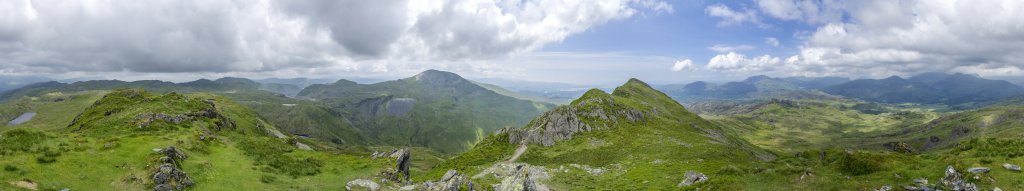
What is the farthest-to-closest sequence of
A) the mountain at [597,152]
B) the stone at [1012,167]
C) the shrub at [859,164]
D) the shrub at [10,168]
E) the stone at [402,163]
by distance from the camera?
the mountain at [597,152], the stone at [402,163], the shrub at [859,164], the shrub at [10,168], the stone at [1012,167]

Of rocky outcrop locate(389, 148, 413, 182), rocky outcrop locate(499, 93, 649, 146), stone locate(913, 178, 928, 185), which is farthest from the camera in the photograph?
rocky outcrop locate(499, 93, 649, 146)

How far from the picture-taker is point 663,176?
238 feet

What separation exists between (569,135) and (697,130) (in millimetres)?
66235

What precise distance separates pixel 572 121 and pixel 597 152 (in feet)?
95.5

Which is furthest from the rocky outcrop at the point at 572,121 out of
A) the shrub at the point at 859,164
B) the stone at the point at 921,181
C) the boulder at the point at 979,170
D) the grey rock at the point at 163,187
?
the boulder at the point at 979,170

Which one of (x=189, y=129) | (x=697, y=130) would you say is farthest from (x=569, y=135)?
(x=189, y=129)

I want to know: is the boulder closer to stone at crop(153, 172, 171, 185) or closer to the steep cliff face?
stone at crop(153, 172, 171, 185)

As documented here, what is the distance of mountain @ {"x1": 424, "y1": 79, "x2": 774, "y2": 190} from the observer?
78625mm

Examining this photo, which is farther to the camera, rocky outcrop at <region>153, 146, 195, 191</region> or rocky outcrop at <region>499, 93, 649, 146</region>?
rocky outcrop at <region>499, 93, 649, 146</region>

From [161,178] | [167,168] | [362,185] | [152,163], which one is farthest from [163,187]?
[362,185]

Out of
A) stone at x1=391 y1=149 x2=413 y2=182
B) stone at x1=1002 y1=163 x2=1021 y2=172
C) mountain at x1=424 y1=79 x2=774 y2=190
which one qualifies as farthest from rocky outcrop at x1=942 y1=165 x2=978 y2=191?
stone at x1=391 y1=149 x2=413 y2=182

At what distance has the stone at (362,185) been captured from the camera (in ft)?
154

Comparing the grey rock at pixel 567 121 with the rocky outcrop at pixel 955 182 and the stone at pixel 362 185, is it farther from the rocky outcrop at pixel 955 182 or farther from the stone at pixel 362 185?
the rocky outcrop at pixel 955 182

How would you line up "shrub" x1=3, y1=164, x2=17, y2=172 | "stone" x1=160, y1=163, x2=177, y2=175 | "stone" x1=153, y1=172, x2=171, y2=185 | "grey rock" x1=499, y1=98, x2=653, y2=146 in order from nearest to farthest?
"shrub" x1=3, y1=164, x2=17, y2=172 → "stone" x1=153, y1=172, x2=171, y2=185 → "stone" x1=160, y1=163, x2=177, y2=175 → "grey rock" x1=499, y1=98, x2=653, y2=146
